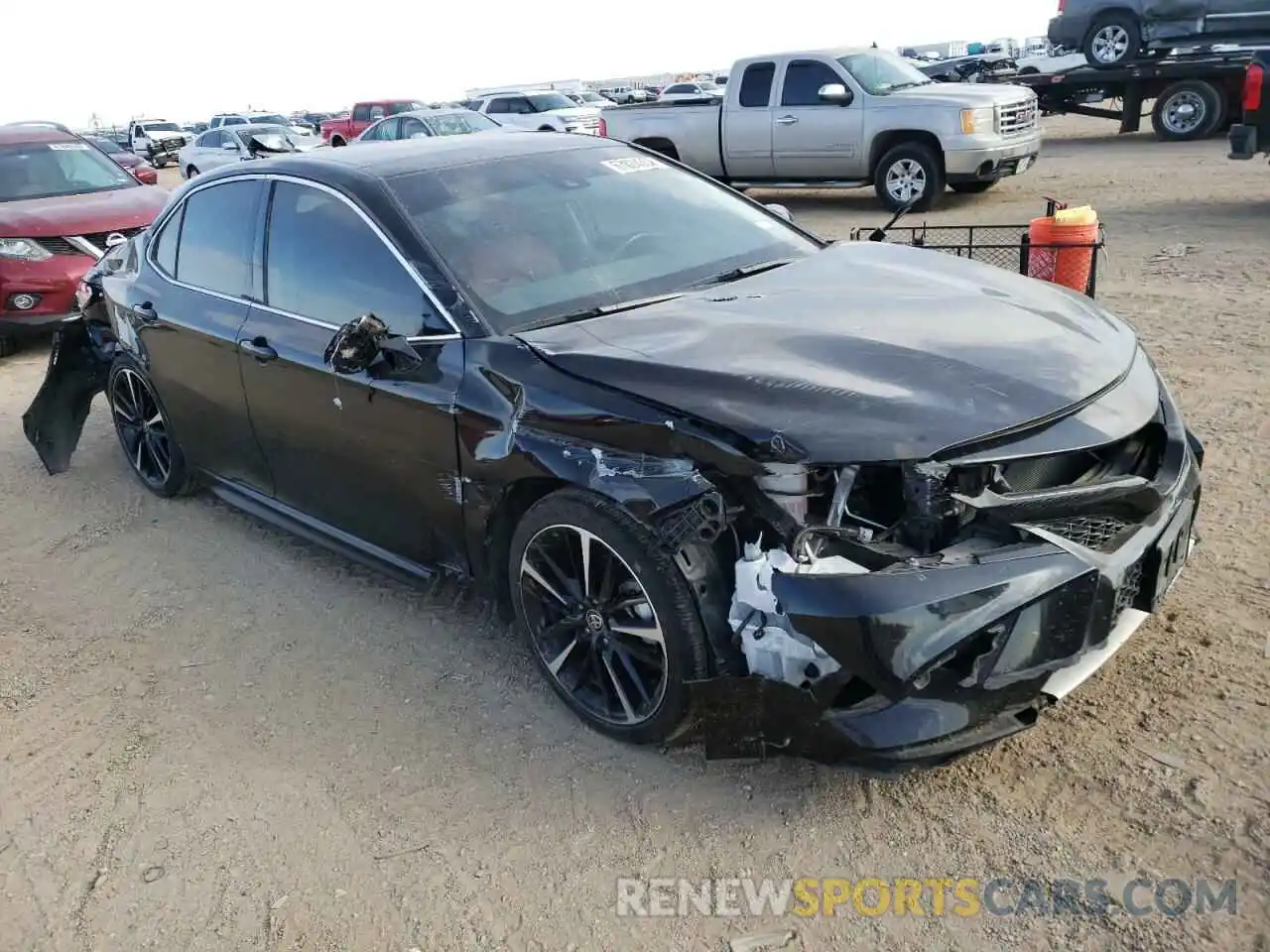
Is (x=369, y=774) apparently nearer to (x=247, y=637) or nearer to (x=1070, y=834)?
(x=247, y=637)

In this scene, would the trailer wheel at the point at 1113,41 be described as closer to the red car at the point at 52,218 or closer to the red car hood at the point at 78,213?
the red car hood at the point at 78,213

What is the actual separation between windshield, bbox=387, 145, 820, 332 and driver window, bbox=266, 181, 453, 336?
0.18m

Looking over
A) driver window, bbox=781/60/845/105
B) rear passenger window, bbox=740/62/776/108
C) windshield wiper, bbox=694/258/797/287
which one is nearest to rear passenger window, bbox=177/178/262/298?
windshield wiper, bbox=694/258/797/287

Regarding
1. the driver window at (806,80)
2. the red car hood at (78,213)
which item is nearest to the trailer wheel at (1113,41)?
the driver window at (806,80)

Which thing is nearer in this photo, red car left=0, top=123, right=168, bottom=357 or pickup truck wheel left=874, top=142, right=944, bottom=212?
red car left=0, top=123, right=168, bottom=357

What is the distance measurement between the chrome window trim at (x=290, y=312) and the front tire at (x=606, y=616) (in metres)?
0.75

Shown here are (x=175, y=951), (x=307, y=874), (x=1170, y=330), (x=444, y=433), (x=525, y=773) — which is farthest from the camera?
(x=1170, y=330)

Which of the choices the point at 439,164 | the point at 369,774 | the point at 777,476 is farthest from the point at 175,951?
the point at 439,164

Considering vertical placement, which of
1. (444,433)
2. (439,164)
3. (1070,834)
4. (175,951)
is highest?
(439,164)

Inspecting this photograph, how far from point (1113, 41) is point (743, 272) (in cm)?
1782

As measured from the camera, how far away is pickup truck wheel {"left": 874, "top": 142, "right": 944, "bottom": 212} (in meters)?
12.7

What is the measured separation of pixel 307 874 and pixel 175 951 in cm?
37

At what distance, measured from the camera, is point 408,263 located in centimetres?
363

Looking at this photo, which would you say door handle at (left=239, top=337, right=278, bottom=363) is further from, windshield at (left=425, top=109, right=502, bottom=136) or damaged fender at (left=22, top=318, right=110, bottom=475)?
windshield at (left=425, top=109, right=502, bottom=136)
